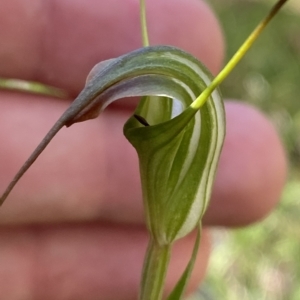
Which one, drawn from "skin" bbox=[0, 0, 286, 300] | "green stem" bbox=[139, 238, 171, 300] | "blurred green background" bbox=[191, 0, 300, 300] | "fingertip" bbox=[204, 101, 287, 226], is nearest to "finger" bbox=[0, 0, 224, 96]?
"skin" bbox=[0, 0, 286, 300]

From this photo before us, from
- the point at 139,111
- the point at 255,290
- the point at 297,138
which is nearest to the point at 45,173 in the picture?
the point at 139,111

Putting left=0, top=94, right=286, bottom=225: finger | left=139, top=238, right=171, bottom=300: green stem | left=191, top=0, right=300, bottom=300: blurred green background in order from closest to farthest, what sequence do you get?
1. left=139, top=238, right=171, bottom=300: green stem
2. left=0, top=94, right=286, bottom=225: finger
3. left=191, top=0, right=300, bottom=300: blurred green background

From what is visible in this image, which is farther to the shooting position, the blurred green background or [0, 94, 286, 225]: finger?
the blurred green background

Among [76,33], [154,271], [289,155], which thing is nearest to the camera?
[154,271]

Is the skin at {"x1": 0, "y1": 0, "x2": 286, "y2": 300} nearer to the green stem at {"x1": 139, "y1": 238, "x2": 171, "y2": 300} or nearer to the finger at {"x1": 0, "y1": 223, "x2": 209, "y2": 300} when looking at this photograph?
the finger at {"x1": 0, "y1": 223, "x2": 209, "y2": 300}

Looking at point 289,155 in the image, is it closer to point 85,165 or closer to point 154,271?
point 85,165

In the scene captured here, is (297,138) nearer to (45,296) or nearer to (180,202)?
(45,296)

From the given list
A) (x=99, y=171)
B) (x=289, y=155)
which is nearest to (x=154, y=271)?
(x=99, y=171)
